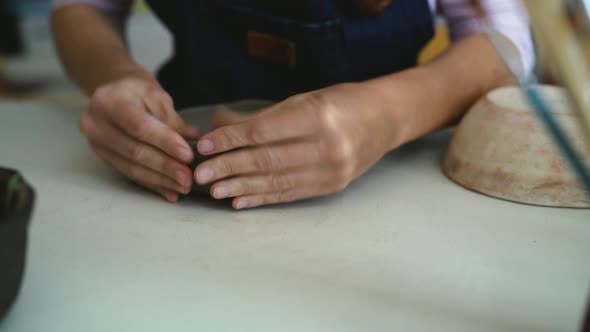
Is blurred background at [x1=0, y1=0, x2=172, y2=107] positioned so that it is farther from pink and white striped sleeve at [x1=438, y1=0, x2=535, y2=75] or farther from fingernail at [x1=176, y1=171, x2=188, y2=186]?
fingernail at [x1=176, y1=171, x2=188, y2=186]

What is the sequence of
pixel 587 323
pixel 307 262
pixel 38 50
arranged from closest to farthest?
pixel 587 323 → pixel 307 262 → pixel 38 50

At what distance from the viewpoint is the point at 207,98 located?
0.60 metres

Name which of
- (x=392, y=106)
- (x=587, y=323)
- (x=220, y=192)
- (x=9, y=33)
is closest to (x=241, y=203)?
(x=220, y=192)

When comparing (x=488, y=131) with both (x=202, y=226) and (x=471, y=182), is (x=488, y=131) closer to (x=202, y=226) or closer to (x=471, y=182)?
(x=471, y=182)

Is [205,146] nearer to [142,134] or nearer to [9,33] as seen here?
[142,134]

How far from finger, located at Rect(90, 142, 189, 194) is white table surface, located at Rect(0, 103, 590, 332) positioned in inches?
0.5

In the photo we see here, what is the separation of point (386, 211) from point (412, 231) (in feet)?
0.11

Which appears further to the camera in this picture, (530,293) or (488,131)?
(488,131)

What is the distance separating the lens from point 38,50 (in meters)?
1.85

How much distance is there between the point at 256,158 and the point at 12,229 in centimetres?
18

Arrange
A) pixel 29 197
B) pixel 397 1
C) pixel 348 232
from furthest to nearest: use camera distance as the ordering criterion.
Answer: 1. pixel 397 1
2. pixel 348 232
3. pixel 29 197

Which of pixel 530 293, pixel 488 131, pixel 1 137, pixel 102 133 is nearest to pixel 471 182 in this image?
pixel 488 131

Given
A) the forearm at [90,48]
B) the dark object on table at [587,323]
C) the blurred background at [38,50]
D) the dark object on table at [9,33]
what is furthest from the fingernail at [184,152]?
the dark object on table at [9,33]

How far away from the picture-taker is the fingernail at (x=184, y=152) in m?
0.40
